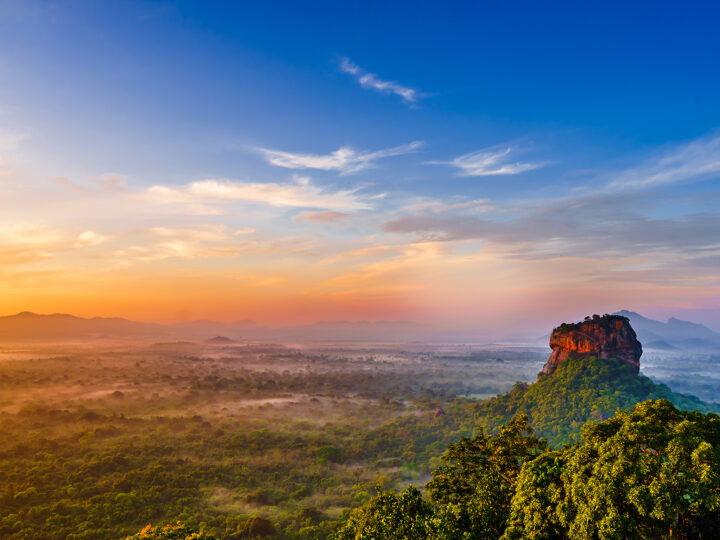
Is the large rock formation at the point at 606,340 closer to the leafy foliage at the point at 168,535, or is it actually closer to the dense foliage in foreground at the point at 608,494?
the dense foliage in foreground at the point at 608,494

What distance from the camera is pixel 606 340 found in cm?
11450

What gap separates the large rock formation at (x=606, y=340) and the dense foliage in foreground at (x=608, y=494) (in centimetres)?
10848

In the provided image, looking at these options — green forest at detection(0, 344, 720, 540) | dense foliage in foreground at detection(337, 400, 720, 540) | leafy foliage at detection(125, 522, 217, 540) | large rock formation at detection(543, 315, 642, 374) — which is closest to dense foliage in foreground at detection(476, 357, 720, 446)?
green forest at detection(0, 344, 720, 540)

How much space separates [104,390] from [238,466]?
12154 centimetres

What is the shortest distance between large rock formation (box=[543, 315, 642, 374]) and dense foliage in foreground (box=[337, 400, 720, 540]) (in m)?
108

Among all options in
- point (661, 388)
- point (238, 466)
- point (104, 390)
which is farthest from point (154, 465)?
point (661, 388)

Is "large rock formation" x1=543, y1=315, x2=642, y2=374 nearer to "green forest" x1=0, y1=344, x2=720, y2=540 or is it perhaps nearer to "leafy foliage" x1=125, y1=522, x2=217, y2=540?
"green forest" x1=0, y1=344, x2=720, y2=540

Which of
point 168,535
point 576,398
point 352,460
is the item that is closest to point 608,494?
point 168,535

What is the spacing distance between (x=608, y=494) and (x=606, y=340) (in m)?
116

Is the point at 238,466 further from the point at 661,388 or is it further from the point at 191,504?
the point at 661,388

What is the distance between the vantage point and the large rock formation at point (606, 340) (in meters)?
114

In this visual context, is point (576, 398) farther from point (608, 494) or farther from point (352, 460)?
point (608, 494)

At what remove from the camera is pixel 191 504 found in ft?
218

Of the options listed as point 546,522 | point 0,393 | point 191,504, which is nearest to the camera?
point 546,522
